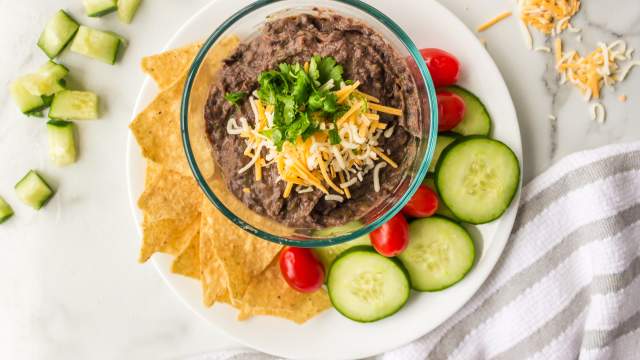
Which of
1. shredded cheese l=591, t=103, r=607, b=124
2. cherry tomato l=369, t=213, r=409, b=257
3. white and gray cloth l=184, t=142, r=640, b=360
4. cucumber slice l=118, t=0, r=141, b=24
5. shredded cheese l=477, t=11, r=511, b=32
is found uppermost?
cucumber slice l=118, t=0, r=141, b=24

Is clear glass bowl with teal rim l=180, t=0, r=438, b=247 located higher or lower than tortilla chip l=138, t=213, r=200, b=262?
higher

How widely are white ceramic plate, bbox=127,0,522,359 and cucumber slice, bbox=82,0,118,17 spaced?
15.4 inches

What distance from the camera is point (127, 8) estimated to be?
9.88 ft

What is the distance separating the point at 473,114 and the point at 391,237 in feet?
2.01

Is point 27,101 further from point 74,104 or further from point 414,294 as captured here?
point 414,294

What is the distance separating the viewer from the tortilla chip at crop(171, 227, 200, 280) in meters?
2.85

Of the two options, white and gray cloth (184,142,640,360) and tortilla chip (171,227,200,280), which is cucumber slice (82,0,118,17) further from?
white and gray cloth (184,142,640,360)

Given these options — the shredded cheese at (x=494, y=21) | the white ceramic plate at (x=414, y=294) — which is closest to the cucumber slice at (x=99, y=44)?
the white ceramic plate at (x=414, y=294)

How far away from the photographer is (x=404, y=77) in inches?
99.5

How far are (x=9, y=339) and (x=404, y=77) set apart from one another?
2.23 meters

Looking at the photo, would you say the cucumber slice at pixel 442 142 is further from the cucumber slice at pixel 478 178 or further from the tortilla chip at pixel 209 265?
the tortilla chip at pixel 209 265

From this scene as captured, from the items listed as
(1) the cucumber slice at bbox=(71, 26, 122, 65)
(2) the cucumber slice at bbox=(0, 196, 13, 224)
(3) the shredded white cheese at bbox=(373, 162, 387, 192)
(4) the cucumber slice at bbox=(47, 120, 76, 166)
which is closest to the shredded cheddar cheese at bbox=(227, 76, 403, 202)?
(3) the shredded white cheese at bbox=(373, 162, 387, 192)

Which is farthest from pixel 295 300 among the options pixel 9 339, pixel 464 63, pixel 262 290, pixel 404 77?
pixel 9 339

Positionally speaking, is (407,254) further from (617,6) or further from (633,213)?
(617,6)
